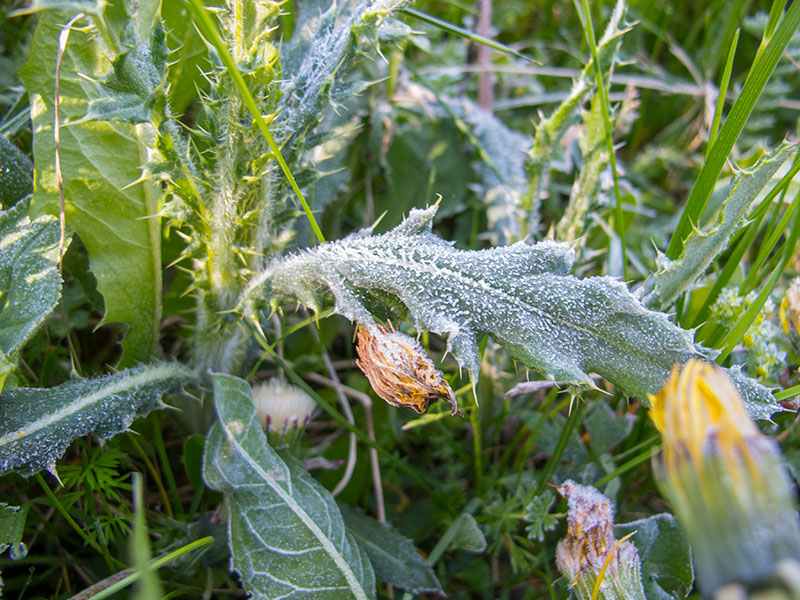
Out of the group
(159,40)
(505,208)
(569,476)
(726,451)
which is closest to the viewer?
(726,451)

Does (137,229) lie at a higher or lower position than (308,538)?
higher

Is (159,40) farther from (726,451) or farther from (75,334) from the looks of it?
(726,451)

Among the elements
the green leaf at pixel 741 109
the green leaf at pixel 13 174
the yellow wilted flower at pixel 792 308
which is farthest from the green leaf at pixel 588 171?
the green leaf at pixel 13 174

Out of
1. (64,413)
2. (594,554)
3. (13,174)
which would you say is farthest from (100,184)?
(594,554)

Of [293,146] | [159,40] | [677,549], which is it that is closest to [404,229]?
[293,146]

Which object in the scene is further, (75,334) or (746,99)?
(75,334)

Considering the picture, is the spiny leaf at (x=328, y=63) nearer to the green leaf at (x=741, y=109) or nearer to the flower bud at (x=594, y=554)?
the green leaf at (x=741, y=109)
